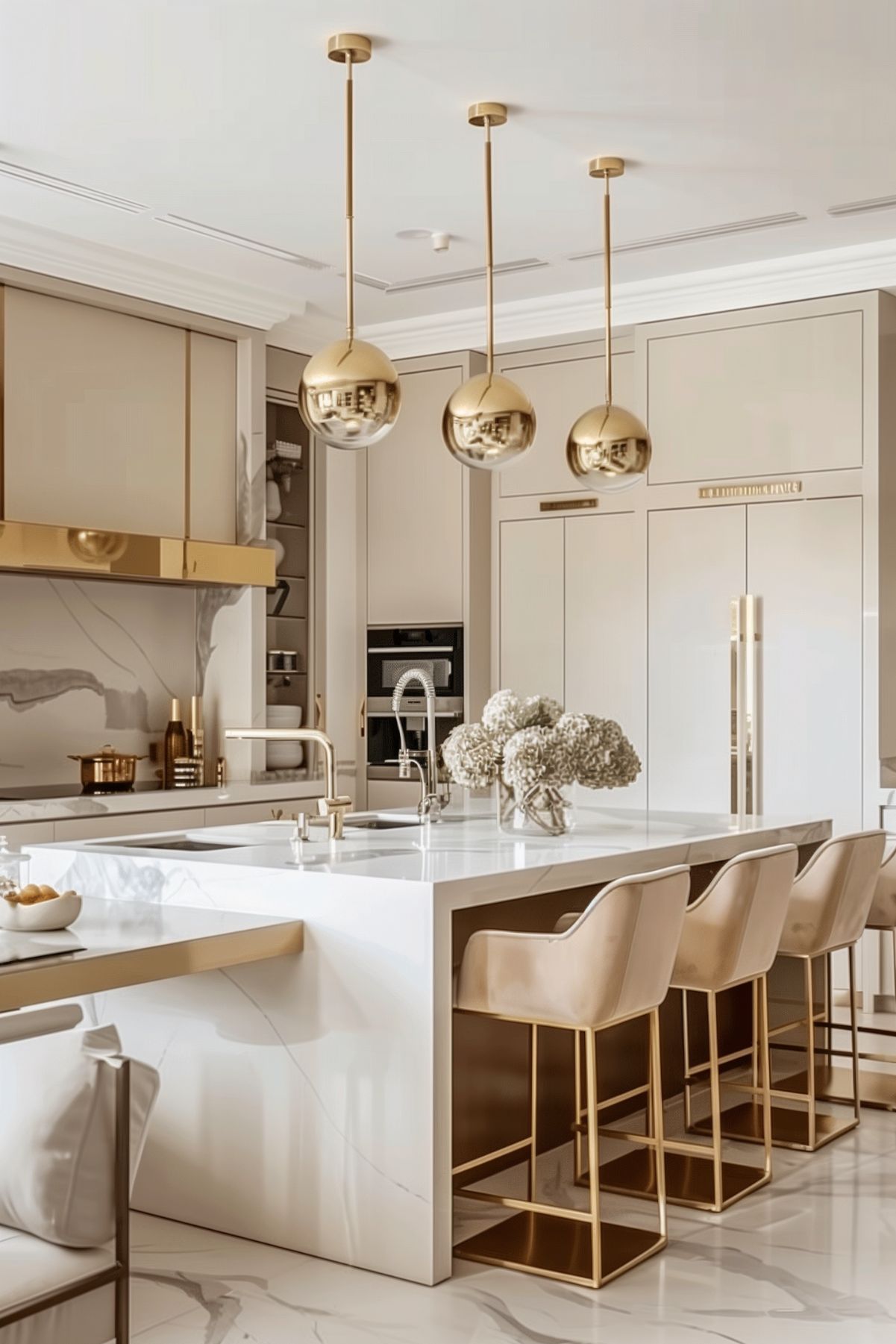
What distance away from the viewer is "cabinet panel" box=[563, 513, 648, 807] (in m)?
6.01

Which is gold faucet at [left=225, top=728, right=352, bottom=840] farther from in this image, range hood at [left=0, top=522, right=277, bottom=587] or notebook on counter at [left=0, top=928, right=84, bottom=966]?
range hood at [left=0, top=522, right=277, bottom=587]

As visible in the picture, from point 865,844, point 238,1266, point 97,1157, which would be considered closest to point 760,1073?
point 865,844

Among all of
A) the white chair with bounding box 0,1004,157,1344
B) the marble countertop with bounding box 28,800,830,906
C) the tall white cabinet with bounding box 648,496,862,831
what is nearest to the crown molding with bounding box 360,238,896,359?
the tall white cabinet with bounding box 648,496,862,831

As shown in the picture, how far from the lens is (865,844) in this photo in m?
3.89

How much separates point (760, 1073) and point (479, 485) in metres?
3.25

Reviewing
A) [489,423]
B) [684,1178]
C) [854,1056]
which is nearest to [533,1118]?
[684,1178]

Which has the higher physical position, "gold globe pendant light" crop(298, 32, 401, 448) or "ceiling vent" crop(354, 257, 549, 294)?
"ceiling vent" crop(354, 257, 549, 294)

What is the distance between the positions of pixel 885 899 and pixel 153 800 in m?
2.54

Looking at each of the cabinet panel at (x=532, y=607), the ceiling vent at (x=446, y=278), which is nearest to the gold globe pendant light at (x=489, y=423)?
the ceiling vent at (x=446, y=278)

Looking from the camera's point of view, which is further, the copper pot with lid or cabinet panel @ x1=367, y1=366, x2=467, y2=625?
cabinet panel @ x1=367, y1=366, x2=467, y2=625

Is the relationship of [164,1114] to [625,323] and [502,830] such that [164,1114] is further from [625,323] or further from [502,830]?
[625,323]

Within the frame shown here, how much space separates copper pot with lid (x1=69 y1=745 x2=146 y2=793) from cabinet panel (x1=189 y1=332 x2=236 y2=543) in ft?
3.28

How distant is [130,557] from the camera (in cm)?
533

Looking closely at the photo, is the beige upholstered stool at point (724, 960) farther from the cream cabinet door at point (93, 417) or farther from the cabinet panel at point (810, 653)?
the cream cabinet door at point (93, 417)
